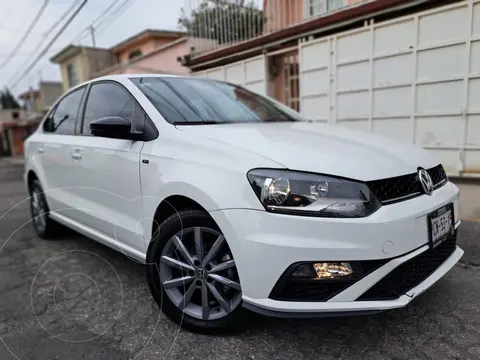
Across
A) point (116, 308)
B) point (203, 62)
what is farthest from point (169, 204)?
point (203, 62)

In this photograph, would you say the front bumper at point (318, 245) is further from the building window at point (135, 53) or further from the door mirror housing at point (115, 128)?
the building window at point (135, 53)

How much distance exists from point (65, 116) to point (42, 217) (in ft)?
3.84

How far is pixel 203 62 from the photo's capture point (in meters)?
8.75

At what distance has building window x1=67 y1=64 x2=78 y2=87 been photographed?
19.4m

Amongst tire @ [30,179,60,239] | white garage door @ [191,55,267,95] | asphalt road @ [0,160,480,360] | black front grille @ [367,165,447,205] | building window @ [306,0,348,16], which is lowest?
asphalt road @ [0,160,480,360]

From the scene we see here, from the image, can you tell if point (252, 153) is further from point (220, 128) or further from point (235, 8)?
point (235, 8)

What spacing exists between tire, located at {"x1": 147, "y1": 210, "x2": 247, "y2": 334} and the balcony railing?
Answer: 235 inches

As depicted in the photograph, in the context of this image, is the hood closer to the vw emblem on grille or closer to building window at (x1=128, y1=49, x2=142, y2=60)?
the vw emblem on grille

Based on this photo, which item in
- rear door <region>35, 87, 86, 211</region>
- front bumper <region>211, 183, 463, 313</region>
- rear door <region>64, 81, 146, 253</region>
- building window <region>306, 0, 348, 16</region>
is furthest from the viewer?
building window <region>306, 0, 348, 16</region>

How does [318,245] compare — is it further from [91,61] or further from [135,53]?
[91,61]

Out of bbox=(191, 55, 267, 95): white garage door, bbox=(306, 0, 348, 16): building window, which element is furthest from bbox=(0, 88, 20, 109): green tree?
bbox=(306, 0, 348, 16): building window

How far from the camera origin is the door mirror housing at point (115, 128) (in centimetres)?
236

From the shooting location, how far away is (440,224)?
2033mm

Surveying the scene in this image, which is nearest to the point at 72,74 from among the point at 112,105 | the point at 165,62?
the point at 165,62
